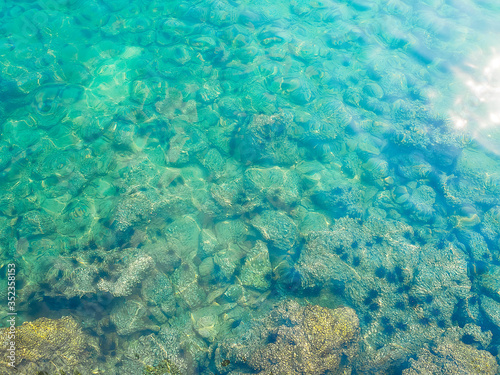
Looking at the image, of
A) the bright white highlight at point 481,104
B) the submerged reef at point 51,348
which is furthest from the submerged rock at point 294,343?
the bright white highlight at point 481,104

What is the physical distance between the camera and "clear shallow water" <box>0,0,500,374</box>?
16.1 ft

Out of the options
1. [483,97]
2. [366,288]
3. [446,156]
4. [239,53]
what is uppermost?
[483,97]

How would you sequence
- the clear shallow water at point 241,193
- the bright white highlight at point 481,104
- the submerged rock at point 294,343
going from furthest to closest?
the bright white highlight at point 481,104
the clear shallow water at point 241,193
the submerged rock at point 294,343

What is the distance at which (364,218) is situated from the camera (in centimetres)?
638

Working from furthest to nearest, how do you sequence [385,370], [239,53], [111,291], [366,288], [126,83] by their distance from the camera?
[239,53], [126,83], [366,288], [111,291], [385,370]

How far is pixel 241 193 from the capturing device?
252 inches

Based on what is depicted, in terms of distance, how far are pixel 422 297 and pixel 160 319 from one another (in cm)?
548

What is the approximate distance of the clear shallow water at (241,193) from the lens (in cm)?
490

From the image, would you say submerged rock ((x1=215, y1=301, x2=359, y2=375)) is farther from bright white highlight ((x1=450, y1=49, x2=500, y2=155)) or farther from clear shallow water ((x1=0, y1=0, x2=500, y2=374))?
bright white highlight ((x1=450, y1=49, x2=500, y2=155))

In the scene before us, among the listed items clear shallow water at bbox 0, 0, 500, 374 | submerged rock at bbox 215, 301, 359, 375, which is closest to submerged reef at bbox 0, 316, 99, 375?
clear shallow water at bbox 0, 0, 500, 374

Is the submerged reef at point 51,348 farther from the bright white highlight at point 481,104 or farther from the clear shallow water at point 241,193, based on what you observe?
the bright white highlight at point 481,104

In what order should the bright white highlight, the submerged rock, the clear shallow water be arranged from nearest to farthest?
the submerged rock → the clear shallow water → the bright white highlight

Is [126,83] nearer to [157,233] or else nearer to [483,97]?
[157,233]

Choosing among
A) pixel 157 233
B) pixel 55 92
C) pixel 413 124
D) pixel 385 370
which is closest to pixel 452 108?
pixel 413 124
